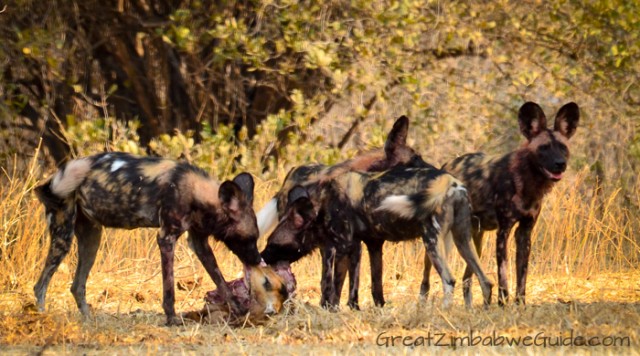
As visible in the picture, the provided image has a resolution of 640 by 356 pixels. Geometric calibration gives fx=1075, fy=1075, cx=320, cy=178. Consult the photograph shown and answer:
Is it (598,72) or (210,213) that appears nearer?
(210,213)

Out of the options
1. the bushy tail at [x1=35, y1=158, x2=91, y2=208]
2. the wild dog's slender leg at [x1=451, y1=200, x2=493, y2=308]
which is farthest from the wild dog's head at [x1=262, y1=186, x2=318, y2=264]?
the bushy tail at [x1=35, y1=158, x2=91, y2=208]

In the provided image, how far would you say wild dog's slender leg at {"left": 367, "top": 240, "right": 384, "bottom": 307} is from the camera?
6953 mm

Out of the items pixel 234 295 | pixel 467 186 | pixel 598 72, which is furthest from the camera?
pixel 598 72

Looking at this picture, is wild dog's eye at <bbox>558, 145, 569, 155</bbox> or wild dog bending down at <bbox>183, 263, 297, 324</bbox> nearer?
wild dog bending down at <bbox>183, 263, 297, 324</bbox>

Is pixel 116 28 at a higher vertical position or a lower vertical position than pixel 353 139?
higher

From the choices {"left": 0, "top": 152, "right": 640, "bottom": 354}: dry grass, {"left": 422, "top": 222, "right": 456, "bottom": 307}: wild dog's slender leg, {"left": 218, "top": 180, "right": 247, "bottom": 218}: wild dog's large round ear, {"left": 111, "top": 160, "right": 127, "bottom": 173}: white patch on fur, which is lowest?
{"left": 0, "top": 152, "right": 640, "bottom": 354}: dry grass

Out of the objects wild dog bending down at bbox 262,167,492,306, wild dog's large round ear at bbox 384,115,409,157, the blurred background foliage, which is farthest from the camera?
the blurred background foliage

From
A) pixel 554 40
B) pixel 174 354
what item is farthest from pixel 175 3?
pixel 174 354

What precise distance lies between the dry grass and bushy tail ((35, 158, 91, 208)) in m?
0.69

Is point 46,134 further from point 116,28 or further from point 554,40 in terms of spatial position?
point 554,40

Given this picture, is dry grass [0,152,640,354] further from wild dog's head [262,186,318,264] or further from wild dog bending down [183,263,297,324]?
wild dog's head [262,186,318,264]

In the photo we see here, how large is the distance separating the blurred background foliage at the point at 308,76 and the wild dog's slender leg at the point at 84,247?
3.38m

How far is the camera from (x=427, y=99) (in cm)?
1262

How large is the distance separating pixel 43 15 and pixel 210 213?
603 cm
